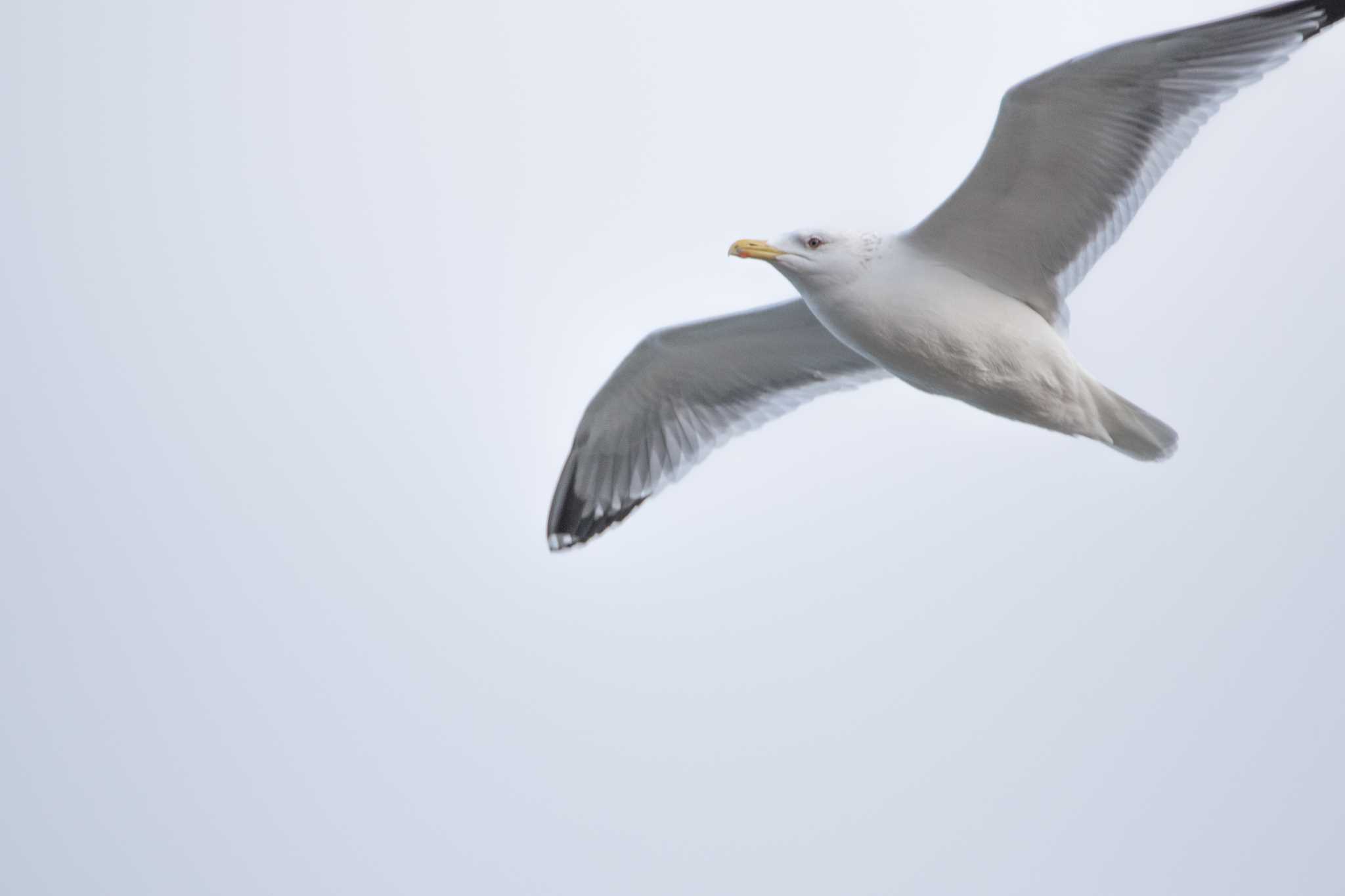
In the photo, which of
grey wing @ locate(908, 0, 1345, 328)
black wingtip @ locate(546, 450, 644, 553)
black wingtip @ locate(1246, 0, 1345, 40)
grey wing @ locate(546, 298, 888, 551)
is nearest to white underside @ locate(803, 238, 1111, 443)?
grey wing @ locate(908, 0, 1345, 328)

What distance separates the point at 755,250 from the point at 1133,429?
50.4 inches

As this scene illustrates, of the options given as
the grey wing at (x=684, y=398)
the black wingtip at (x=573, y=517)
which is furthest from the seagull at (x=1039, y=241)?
the black wingtip at (x=573, y=517)

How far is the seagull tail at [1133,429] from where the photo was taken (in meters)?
6.14

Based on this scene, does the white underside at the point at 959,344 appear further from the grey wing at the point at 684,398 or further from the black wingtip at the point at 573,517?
the black wingtip at the point at 573,517

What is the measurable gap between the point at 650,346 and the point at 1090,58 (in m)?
1.96

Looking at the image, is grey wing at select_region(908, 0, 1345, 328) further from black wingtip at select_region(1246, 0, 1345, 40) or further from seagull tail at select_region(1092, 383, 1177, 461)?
seagull tail at select_region(1092, 383, 1177, 461)

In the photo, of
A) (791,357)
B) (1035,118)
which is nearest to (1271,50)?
(1035,118)

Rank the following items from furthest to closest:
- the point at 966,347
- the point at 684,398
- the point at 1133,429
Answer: the point at 684,398, the point at 1133,429, the point at 966,347

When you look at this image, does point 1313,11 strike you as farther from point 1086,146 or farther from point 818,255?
point 818,255

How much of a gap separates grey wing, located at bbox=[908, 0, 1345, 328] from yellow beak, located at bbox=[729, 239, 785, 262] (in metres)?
0.46

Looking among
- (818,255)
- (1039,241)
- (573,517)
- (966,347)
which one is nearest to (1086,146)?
(1039,241)

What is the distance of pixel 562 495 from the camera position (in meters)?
7.71

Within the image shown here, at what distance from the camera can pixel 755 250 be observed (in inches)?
242

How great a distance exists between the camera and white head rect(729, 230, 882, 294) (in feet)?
19.9
